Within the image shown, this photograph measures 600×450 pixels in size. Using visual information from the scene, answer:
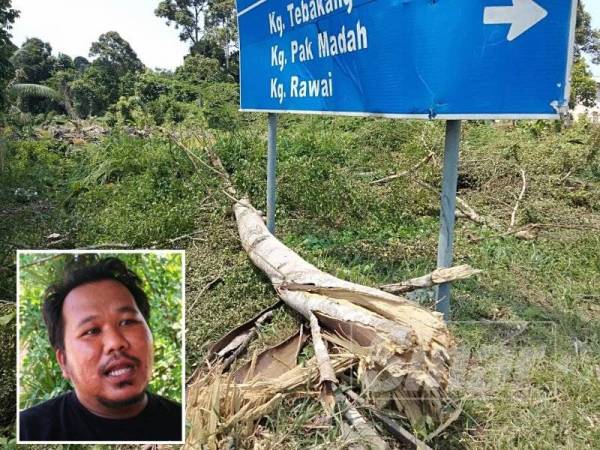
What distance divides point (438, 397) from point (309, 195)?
361 cm

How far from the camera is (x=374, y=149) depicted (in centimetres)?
823

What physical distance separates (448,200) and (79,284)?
2013 millimetres

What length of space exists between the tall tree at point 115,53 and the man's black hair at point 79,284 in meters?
44.3

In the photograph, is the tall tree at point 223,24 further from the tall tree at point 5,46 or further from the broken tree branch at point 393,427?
the broken tree branch at point 393,427

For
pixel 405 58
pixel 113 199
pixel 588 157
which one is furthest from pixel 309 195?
pixel 588 157

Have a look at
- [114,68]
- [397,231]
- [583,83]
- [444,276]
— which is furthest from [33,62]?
[444,276]

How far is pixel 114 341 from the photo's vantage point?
5.07ft

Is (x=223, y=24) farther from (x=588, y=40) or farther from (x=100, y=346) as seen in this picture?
(x=100, y=346)

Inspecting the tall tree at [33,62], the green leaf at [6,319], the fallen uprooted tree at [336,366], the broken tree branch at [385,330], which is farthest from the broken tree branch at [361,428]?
the tall tree at [33,62]

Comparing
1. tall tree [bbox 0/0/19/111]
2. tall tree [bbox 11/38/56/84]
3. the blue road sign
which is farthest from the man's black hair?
tall tree [bbox 11/38/56/84]

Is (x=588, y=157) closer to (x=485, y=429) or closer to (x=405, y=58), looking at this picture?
(x=405, y=58)

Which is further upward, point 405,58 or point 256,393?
point 405,58

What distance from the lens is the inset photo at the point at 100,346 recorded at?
155 cm

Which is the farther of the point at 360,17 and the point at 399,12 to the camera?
the point at 360,17
